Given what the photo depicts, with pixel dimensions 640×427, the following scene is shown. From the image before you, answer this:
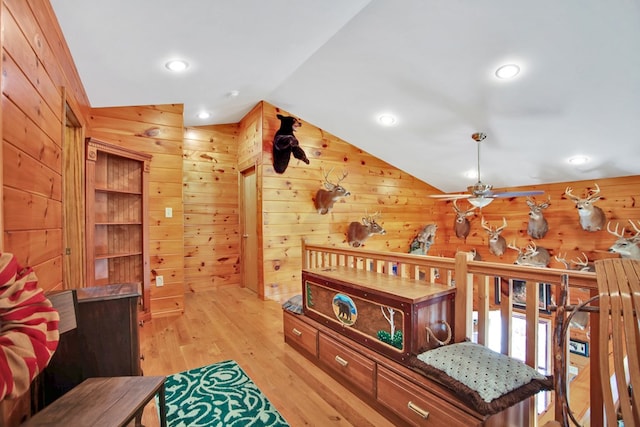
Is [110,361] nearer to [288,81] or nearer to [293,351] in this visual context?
[293,351]

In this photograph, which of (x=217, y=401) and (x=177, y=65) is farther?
(x=177, y=65)

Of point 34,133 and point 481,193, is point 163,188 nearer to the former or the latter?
point 34,133

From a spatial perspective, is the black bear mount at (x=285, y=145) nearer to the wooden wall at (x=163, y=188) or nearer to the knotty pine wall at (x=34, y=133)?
the wooden wall at (x=163, y=188)

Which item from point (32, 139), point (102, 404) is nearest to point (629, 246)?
point (102, 404)

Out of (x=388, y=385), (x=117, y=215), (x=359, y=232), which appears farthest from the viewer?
(x=359, y=232)

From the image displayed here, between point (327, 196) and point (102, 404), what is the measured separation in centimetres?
379

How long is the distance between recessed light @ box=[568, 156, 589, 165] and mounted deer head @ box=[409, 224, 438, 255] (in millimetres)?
2441

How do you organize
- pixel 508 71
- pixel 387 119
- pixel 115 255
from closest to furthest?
pixel 508 71
pixel 115 255
pixel 387 119

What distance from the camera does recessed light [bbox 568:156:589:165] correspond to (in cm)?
380

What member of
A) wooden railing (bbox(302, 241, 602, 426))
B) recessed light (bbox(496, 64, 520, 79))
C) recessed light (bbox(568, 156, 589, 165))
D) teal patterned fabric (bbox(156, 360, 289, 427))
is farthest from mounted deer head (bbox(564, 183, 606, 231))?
teal patterned fabric (bbox(156, 360, 289, 427))

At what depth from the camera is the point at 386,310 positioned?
6.25 ft

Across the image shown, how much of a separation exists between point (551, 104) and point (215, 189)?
14.9 ft

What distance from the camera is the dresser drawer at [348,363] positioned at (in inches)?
76.9

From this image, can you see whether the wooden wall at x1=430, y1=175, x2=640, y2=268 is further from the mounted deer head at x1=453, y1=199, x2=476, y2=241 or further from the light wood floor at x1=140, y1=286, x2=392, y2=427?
the light wood floor at x1=140, y1=286, x2=392, y2=427
